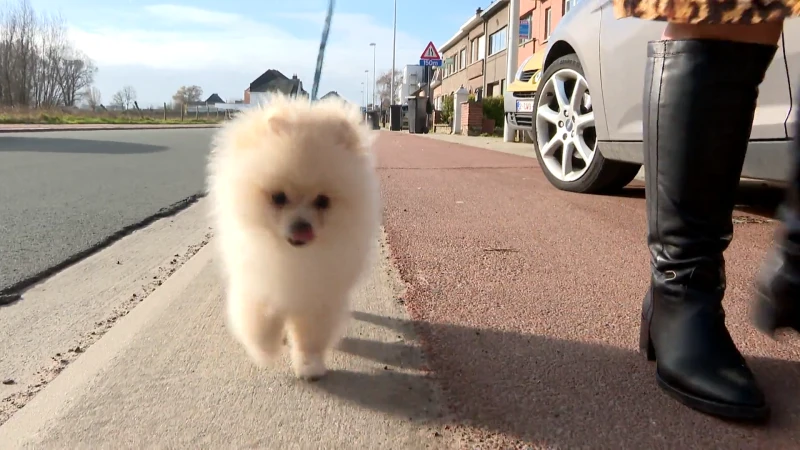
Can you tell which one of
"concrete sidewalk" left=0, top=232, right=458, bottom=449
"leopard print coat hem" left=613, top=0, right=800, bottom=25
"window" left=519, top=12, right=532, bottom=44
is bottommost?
"concrete sidewalk" left=0, top=232, right=458, bottom=449

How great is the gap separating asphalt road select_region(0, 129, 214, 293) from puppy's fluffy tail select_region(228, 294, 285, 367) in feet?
4.54

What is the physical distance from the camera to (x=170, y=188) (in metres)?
6.04

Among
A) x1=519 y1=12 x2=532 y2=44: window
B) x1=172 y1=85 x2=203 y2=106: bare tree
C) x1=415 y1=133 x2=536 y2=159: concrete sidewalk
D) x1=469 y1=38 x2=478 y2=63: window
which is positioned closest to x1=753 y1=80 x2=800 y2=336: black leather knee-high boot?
x1=415 y1=133 x2=536 y2=159: concrete sidewalk

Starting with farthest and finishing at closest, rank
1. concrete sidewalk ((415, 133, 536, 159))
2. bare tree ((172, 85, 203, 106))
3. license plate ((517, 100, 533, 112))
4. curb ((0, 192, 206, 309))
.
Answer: bare tree ((172, 85, 203, 106)) → concrete sidewalk ((415, 133, 536, 159)) → license plate ((517, 100, 533, 112)) → curb ((0, 192, 206, 309))

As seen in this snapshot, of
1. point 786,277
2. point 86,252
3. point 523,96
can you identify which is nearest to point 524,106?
point 523,96

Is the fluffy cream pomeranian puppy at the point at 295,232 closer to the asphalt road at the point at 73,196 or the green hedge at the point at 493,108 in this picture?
the asphalt road at the point at 73,196

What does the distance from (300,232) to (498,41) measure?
32.4 meters

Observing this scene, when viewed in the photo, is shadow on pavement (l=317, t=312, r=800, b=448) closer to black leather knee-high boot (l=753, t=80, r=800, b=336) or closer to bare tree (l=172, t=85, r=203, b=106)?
black leather knee-high boot (l=753, t=80, r=800, b=336)

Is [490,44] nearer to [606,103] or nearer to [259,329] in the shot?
[606,103]

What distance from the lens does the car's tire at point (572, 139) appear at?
4.75 m

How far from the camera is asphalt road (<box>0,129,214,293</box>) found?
3.38m

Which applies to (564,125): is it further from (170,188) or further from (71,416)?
(71,416)

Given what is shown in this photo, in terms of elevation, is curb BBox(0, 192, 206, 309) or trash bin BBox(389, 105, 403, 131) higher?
trash bin BBox(389, 105, 403, 131)

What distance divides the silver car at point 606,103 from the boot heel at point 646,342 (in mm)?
1165
